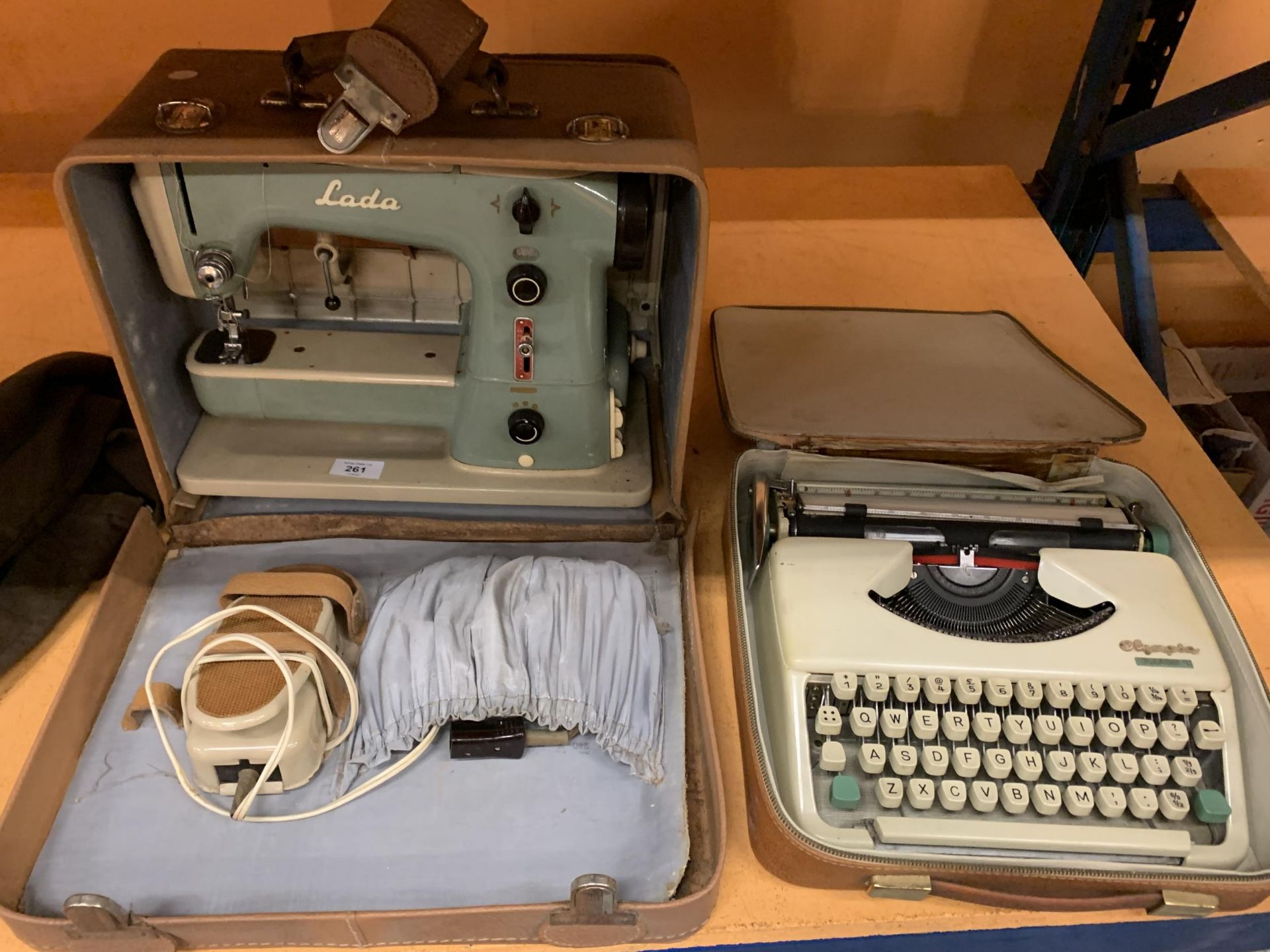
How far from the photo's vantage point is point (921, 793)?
82cm

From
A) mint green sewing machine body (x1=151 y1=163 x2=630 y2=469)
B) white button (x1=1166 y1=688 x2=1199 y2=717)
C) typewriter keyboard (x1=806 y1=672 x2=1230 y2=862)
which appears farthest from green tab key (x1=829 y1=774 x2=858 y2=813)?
mint green sewing machine body (x1=151 y1=163 x2=630 y2=469)

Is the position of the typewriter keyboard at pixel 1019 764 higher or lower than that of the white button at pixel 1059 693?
lower

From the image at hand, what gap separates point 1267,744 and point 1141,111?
100 cm

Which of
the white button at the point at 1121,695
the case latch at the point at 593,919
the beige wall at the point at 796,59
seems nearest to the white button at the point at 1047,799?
the white button at the point at 1121,695

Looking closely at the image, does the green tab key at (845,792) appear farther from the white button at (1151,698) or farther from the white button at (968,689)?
the white button at (1151,698)

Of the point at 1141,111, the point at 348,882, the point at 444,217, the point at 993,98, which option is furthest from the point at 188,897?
the point at 993,98

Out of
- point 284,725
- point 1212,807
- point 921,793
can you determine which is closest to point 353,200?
point 284,725

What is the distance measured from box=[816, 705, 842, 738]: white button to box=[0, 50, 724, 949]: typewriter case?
0.10 metres

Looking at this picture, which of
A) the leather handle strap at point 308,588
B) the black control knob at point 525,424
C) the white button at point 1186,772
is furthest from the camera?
the black control knob at point 525,424

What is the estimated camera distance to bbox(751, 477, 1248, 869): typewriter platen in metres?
0.83

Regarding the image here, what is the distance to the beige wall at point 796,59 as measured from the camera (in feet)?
5.18

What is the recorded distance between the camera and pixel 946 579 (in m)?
1.01

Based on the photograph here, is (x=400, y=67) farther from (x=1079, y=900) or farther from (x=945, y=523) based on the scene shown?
(x=1079, y=900)

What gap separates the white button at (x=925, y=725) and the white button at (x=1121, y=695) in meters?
0.17
